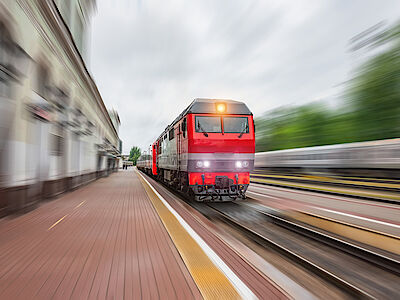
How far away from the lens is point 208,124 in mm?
8250

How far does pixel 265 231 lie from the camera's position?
5320mm

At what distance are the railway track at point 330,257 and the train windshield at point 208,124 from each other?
3.03 meters

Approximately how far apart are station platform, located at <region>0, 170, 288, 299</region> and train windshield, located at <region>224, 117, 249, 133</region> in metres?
3.74

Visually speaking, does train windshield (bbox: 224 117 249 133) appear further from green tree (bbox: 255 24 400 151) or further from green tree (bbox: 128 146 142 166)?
green tree (bbox: 128 146 142 166)

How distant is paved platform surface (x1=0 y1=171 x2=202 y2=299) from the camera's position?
2590 mm

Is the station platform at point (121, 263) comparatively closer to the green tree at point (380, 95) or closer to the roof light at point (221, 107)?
the roof light at point (221, 107)

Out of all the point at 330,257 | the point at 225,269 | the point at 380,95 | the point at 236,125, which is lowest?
the point at 330,257

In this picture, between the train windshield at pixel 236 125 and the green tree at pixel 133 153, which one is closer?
the train windshield at pixel 236 125

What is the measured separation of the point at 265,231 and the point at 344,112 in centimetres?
1722

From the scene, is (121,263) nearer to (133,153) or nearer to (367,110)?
(367,110)

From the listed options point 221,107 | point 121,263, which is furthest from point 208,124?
point 121,263

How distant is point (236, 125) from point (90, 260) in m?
6.15

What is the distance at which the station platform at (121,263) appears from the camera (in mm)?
2586

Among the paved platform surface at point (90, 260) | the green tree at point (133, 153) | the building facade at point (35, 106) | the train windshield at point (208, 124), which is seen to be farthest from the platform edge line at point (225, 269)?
the green tree at point (133, 153)
